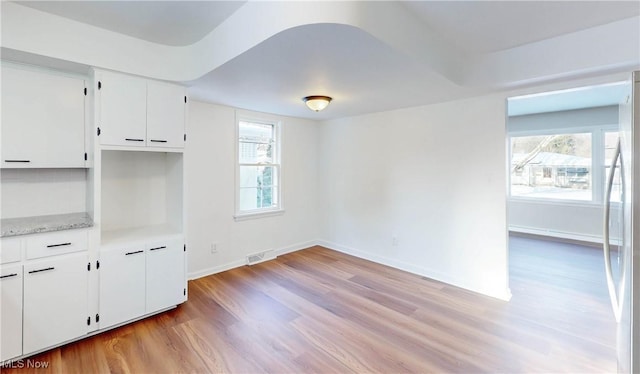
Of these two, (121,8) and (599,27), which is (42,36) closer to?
(121,8)

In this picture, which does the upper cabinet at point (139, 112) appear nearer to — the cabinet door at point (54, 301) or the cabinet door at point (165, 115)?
the cabinet door at point (165, 115)

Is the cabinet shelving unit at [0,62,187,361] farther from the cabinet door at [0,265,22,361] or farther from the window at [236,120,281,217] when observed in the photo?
the window at [236,120,281,217]

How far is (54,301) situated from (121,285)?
1.40 feet

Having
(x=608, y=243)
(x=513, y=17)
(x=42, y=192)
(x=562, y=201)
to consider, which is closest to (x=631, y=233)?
(x=608, y=243)

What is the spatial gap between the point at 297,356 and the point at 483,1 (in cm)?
286

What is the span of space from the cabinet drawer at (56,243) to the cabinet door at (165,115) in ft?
3.08

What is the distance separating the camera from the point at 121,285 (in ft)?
7.99

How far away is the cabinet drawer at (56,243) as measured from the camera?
6.70 ft

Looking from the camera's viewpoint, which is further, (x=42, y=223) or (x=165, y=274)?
(x=165, y=274)

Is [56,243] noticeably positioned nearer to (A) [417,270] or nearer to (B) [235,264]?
(B) [235,264]

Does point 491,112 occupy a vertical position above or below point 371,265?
above

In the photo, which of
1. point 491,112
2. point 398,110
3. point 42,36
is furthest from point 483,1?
point 42,36

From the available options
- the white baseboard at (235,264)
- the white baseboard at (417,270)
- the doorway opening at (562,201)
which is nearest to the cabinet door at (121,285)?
the white baseboard at (235,264)

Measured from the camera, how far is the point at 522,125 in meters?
5.91
